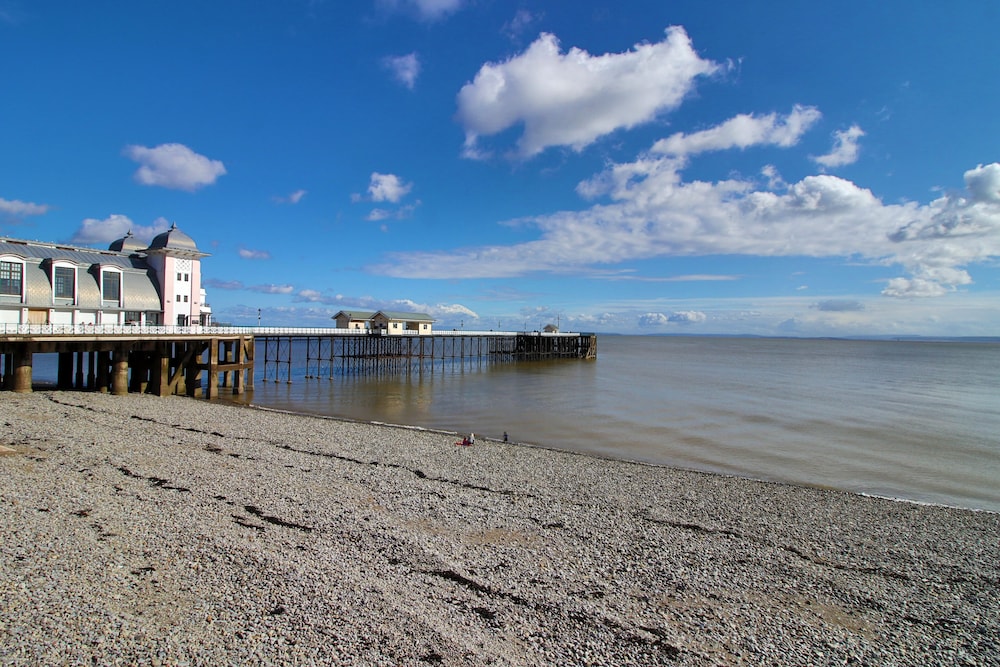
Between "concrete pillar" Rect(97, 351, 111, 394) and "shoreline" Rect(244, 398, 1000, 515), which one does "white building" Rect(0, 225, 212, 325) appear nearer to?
"concrete pillar" Rect(97, 351, 111, 394)

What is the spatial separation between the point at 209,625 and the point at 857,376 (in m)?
62.4

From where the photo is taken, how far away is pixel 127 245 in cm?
3064

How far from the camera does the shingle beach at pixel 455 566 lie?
5.90 m

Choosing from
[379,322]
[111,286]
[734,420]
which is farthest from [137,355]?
[734,420]

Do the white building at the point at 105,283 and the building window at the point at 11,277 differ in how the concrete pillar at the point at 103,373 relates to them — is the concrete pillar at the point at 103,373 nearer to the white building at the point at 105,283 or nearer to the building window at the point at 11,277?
the white building at the point at 105,283

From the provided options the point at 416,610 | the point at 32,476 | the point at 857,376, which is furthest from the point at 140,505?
the point at 857,376

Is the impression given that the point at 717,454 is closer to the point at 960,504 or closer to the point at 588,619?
the point at 960,504

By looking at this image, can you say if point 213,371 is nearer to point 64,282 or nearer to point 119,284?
point 119,284

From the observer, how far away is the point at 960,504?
13.5 meters

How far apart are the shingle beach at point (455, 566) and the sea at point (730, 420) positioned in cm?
375

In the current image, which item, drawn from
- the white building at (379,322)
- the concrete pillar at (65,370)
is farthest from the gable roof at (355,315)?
the concrete pillar at (65,370)

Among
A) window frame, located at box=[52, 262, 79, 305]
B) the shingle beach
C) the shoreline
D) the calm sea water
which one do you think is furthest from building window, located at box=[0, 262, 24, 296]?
the shingle beach

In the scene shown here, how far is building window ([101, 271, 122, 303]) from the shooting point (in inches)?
1008

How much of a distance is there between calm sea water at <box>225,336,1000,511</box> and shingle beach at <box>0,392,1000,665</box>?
357 centimetres
